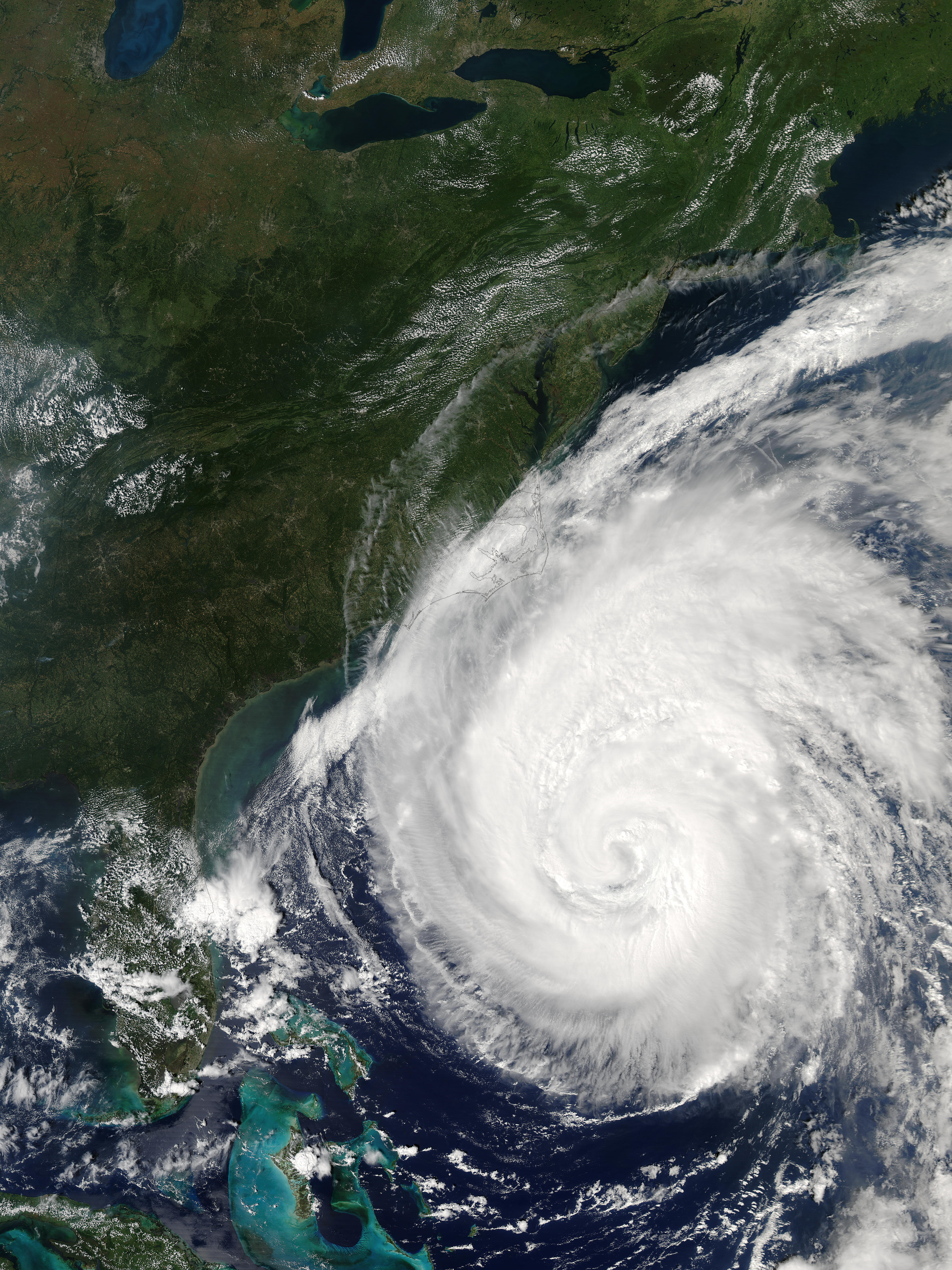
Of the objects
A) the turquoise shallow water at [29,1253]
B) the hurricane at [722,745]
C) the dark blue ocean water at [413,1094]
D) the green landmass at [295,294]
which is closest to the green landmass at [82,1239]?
the turquoise shallow water at [29,1253]

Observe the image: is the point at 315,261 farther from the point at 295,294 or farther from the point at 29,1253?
the point at 29,1253

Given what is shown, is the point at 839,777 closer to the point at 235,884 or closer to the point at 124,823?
the point at 235,884

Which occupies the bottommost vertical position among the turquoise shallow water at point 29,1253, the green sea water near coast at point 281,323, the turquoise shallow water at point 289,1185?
the turquoise shallow water at point 289,1185

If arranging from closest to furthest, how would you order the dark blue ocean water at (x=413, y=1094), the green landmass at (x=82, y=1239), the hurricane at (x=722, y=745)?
the hurricane at (x=722, y=745) < the dark blue ocean water at (x=413, y=1094) < the green landmass at (x=82, y=1239)

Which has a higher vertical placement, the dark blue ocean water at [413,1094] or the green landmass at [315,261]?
the green landmass at [315,261]

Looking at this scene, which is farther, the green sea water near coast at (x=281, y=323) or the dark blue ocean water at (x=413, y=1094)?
the green sea water near coast at (x=281, y=323)

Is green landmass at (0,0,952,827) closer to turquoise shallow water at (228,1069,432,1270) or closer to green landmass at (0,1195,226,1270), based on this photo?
turquoise shallow water at (228,1069,432,1270)

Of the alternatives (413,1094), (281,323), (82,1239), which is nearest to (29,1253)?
(82,1239)

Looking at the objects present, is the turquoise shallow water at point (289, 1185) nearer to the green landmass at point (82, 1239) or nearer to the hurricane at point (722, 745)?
the green landmass at point (82, 1239)

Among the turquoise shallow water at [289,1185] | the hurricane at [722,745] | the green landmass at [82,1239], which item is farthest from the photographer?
the green landmass at [82,1239]

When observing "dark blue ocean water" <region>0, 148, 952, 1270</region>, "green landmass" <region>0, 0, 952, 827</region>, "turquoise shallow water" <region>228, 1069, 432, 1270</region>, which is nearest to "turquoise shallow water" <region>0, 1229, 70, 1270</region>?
"dark blue ocean water" <region>0, 148, 952, 1270</region>
